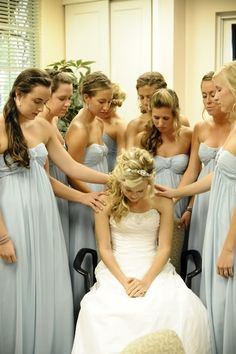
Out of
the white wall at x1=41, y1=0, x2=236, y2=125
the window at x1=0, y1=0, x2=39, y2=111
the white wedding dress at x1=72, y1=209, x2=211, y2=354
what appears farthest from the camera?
the window at x1=0, y1=0, x2=39, y2=111

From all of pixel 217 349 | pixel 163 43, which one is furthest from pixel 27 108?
pixel 163 43

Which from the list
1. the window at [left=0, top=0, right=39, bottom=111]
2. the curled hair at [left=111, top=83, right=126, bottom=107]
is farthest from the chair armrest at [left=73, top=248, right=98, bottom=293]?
the window at [left=0, top=0, right=39, bottom=111]

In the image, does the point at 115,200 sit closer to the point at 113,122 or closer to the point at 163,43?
the point at 113,122

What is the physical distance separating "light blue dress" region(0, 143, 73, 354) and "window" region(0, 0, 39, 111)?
3.67m

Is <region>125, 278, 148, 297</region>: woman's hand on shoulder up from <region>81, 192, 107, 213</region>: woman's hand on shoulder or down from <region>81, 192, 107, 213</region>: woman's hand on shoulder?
down

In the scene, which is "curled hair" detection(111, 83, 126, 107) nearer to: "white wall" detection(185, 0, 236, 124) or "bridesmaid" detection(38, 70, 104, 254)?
"bridesmaid" detection(38, 70, 104, 254)

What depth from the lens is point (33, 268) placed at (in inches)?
97.5

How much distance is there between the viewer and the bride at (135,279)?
88.5 inches

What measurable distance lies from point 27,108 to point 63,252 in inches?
30.2

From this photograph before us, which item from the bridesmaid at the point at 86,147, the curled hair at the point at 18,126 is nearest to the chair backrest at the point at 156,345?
the curled hair at the point at 18,126

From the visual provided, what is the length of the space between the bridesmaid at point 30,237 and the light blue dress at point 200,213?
741mm

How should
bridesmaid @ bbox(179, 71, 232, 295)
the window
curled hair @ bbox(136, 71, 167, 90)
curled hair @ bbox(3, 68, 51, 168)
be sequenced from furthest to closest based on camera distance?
the window < curled hair @ bbox(136, 71, 167, 90) < bridesmaid @ bbox(179, 71, 232, 295) < curled hair @ bbox(3, 68, 51, 168)

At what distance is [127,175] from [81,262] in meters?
0.60

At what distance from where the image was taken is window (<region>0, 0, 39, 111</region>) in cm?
580
